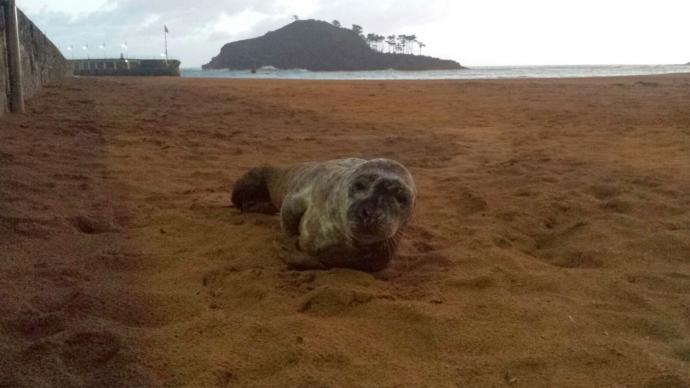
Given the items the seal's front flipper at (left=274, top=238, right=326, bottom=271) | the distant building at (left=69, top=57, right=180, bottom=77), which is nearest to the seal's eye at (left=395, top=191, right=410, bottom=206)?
the seal's front flipper at (left=274, top=238, right=326, bottom=271)

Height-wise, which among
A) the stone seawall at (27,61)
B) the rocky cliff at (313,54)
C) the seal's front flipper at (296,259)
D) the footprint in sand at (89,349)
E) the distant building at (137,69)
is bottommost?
the footprint in sand at (89,349)

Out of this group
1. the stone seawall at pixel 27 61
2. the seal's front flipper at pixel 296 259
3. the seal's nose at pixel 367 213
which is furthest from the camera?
the stone seawall at pixel 27 61

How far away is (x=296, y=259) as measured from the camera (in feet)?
10.6

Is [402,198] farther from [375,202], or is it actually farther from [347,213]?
[347,213]

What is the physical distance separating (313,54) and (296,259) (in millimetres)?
113662

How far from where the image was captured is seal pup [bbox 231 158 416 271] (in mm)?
2861

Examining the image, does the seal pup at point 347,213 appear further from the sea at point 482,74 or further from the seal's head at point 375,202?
the sea at point 482,74

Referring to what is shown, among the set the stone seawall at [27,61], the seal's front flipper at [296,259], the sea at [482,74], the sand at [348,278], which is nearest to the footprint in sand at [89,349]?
the sand at [348,278]

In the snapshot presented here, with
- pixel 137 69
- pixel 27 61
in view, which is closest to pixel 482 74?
pixel 137 69

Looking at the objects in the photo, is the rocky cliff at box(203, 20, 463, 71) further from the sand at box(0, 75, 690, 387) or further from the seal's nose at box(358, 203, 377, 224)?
the seal's nose at box(358, 203, 377, 224)

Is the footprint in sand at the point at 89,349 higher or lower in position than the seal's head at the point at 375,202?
lower

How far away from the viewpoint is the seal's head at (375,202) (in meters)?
2.83

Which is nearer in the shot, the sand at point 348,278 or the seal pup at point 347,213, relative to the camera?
the sand at point 348,278

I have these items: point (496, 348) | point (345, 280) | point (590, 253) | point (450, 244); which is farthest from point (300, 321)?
point (590, 253)
